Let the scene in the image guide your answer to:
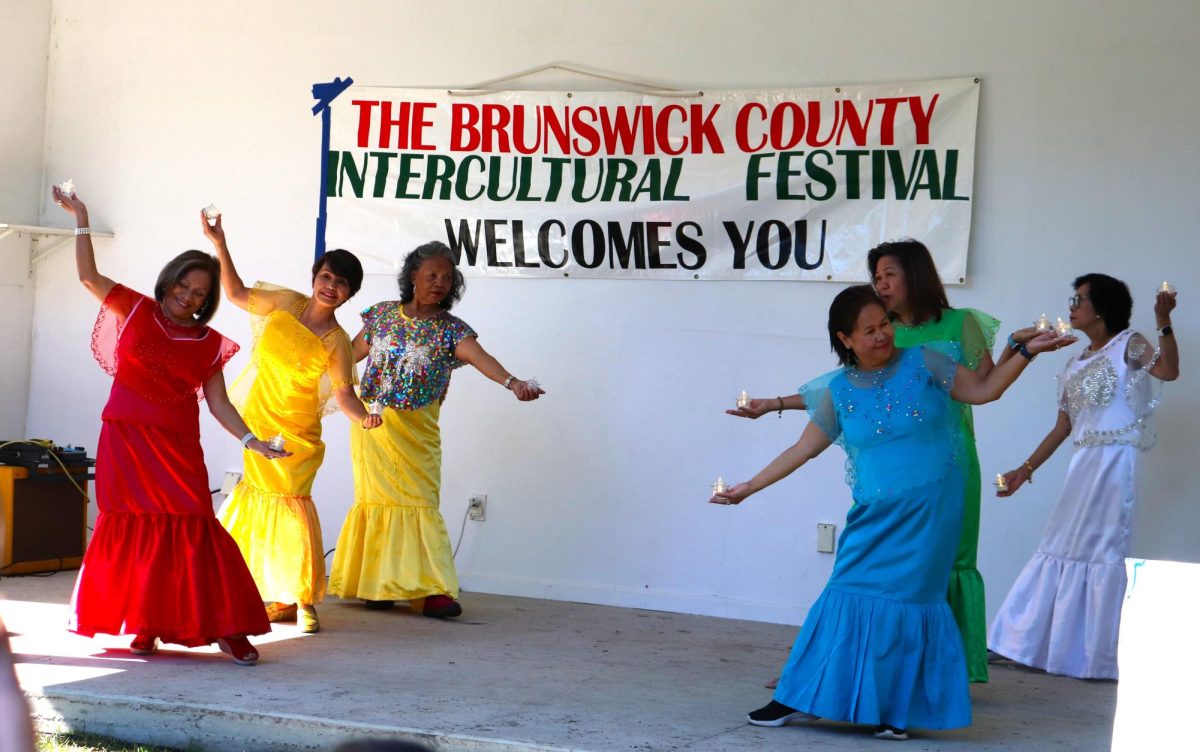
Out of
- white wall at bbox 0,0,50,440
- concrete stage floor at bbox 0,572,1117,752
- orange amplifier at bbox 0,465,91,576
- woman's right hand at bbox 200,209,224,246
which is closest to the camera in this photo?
concrete stage floor at bbox 0,572,1117,752

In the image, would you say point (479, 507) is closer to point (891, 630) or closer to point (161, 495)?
point (161, 495)

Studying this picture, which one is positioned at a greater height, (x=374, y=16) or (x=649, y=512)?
(x=374, y=16)

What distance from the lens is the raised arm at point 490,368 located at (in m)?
5.31

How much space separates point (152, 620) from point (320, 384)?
1252mm

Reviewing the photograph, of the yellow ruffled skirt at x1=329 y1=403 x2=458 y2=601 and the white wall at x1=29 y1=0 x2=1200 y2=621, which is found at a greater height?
the white wall at x1=29 y1=0 x2=1200 y2=621

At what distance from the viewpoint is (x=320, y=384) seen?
538 centimetres

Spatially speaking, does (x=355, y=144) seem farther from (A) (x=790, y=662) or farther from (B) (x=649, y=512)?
(A) (x=790, y=662)

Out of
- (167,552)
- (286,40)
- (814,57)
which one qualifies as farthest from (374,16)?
(167,552)

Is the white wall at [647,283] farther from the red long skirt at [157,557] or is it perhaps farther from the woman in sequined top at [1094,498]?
the red long skirt at [157,557]

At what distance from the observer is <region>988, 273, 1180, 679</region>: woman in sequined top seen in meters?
5.18

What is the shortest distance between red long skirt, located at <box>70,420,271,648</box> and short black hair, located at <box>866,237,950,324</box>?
2.53 meters

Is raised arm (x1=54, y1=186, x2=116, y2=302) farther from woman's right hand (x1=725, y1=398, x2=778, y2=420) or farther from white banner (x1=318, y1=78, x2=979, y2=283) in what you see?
white banner (x1=318, y1=78, x2=979, y2=283)

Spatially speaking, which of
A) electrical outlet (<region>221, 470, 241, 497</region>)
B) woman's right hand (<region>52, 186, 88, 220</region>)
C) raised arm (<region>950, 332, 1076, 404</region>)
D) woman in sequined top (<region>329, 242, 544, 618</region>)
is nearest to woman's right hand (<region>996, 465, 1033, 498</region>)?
raised arm (<region>950, 332, 1076, 404</region>)

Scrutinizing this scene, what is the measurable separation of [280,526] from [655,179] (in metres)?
2.50
